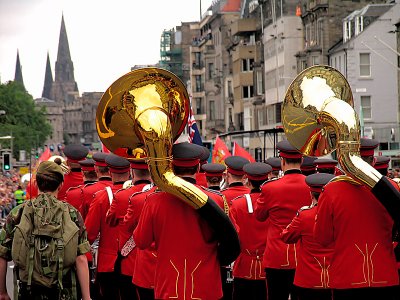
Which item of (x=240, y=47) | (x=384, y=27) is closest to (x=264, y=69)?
(x=240, y=47)

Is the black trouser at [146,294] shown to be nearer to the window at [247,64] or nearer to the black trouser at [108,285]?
the black trouser at [108,285]

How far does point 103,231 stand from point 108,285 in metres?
0.59

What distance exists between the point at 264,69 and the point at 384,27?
75.6 feet

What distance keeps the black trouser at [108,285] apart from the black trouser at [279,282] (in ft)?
4.94

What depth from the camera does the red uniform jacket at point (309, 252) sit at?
30.9 feet

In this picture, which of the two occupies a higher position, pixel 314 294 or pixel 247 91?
pixel 247 91

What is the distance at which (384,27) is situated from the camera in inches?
2458

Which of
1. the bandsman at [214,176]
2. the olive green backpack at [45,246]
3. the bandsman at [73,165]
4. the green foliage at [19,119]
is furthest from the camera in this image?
the green foliage at [19,119]

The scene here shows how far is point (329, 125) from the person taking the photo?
873 centimetres

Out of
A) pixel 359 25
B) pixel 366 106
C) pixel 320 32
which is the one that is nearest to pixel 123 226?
pixel 366 106

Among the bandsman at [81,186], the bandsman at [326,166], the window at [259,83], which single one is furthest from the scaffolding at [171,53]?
the bandsman at [326,166]

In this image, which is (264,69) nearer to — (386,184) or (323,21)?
(323,21)

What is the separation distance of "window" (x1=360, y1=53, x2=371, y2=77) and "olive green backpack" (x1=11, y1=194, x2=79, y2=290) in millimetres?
57088

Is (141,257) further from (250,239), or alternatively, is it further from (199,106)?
(199,106)
